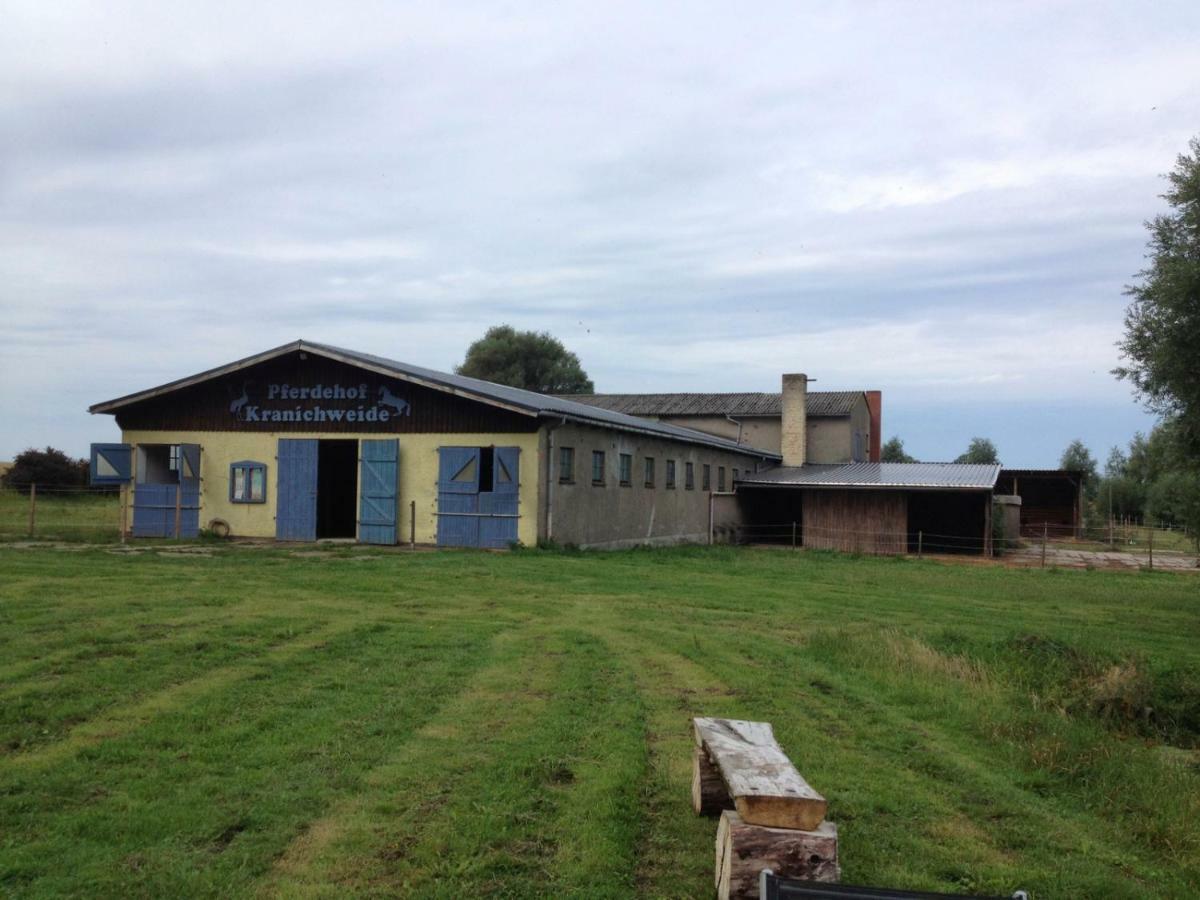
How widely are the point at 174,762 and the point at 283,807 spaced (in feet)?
3.60

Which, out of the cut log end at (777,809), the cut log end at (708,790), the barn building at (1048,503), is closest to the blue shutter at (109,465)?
the cut log end at (708,790)

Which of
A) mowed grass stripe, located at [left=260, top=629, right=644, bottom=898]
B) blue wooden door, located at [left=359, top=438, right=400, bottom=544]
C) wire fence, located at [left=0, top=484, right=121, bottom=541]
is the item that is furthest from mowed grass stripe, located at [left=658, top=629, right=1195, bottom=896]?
wire fence, located at [left=0, top=484, right=121, bottom=541]

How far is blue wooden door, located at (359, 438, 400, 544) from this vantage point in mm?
23906

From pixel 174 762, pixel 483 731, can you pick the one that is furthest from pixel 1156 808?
pixel 174 762

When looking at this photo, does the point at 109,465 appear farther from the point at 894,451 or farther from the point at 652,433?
the point at 894,451

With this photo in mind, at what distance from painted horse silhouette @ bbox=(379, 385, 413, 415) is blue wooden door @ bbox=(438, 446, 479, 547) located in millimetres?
1375

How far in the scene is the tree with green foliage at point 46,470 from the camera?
4075 cm

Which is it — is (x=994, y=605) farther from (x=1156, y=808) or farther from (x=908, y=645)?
(x=1156, y=808)

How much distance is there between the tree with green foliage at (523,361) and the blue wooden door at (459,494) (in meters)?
45.3

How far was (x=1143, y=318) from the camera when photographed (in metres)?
16.2

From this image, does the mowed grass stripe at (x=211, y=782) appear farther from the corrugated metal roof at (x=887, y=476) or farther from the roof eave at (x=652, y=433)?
the corrugated metal roof at (x=887, y=476)

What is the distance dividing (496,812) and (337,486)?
2418 centimetres

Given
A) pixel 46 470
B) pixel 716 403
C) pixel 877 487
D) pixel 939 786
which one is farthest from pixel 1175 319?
pixel 46 470

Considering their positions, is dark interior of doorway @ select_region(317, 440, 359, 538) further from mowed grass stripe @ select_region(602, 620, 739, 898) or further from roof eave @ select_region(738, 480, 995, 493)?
mowed grass stripe @ select_region(602, 620, 739, 898)
